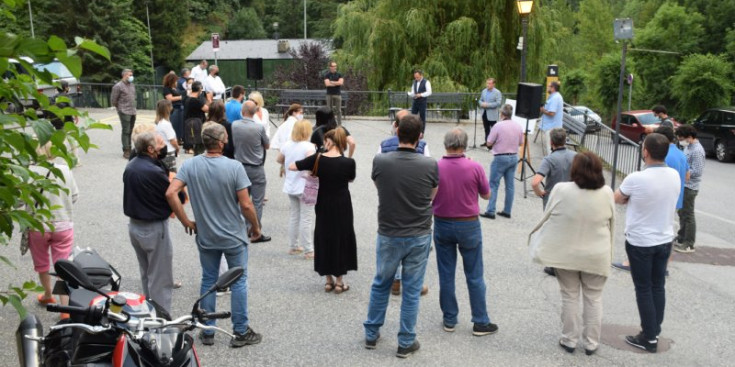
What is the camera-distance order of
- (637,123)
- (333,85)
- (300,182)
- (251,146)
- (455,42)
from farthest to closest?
A: (637,123)
(455,42)
(333,85)
(251,146)
(300,182)

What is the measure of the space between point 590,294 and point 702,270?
14.4 feet

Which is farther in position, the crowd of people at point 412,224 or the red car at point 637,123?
the red car at point 637,123

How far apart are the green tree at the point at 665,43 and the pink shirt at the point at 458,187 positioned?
39.7 meters

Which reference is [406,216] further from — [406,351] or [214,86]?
[214,86]

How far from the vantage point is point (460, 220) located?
244 inches

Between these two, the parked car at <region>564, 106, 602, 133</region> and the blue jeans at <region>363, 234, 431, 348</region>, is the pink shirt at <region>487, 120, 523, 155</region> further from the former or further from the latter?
the parked car at <region>564, 106, 602, 133</region>

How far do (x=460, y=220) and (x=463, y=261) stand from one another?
0.40 metres

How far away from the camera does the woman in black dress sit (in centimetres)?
705

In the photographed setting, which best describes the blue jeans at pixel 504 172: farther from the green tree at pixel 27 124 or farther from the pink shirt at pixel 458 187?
the green tree at pixel 27 124

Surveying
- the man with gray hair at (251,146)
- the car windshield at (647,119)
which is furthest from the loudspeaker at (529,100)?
the car windshield at (647,119)

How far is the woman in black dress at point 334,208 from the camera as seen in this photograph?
7055 millimetres

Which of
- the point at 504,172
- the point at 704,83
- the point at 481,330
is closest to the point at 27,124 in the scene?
the point at 481,330

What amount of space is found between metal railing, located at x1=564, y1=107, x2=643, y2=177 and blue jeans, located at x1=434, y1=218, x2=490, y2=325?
935cm

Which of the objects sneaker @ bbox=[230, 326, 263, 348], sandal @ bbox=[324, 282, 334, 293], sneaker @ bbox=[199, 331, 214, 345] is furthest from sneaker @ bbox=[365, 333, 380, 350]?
sandal @ bbox=[324, 282, 334, 293]
